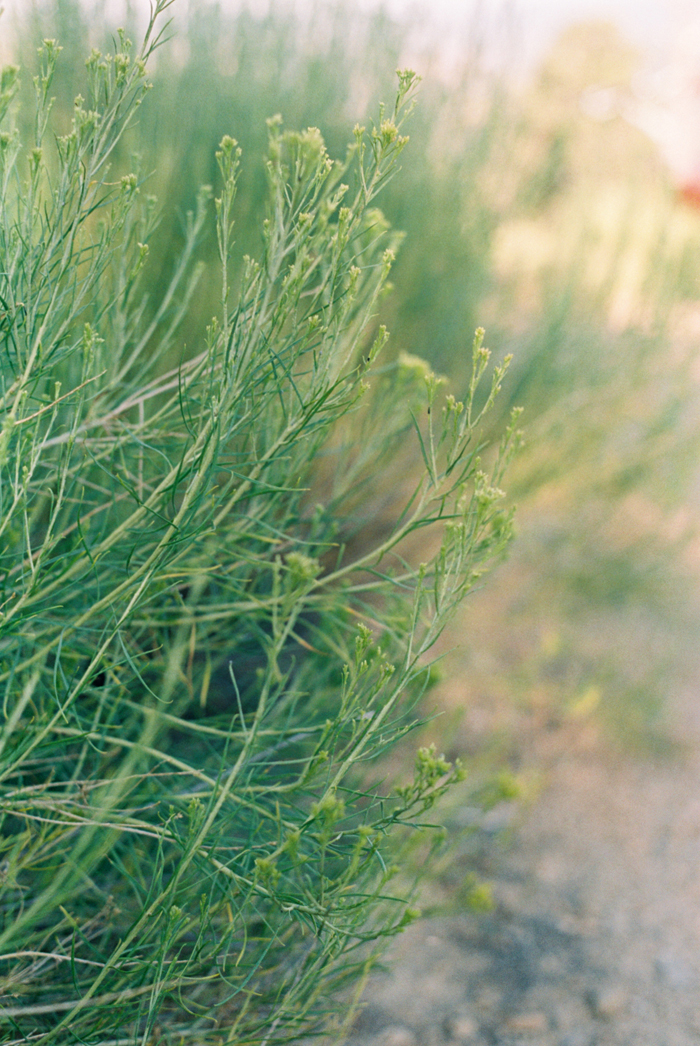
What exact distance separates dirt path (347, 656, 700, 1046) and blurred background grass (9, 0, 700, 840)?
272mm

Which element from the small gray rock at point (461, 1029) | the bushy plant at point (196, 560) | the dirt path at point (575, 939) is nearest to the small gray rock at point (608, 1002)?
the dirt path at point (575, 939)

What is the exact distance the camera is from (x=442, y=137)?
2965 mm

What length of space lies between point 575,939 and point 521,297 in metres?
2.69

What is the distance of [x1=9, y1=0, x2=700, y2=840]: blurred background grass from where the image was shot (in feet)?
8.45

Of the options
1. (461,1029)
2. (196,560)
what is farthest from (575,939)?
(196,560)

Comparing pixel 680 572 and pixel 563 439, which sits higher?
pixel 563 439

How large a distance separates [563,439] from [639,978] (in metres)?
1.74

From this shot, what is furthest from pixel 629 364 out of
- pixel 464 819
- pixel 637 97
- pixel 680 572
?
pixel 637 97

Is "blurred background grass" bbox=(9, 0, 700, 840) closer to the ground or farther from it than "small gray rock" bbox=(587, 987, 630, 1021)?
→ farther from it

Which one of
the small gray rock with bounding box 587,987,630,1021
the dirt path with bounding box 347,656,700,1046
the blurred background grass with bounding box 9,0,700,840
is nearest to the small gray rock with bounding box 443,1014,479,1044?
the dirt path with bounding box 347,656,700,1046

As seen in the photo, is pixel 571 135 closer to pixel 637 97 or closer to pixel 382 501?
pixel 382 501

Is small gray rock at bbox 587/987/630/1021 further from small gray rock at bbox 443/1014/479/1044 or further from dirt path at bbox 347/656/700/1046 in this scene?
small gray rock at bbox 443/1014/479/1044

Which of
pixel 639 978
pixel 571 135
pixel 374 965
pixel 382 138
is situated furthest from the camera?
pixel 571 135

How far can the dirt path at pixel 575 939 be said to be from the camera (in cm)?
178
